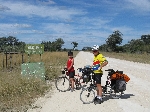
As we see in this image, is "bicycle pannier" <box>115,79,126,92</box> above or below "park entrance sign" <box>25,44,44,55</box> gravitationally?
below

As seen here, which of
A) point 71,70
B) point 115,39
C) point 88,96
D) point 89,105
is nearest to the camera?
point 89,105

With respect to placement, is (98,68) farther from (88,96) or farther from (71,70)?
(71,70)

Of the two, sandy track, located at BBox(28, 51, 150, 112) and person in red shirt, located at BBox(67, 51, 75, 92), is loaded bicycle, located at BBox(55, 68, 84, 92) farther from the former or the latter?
sandy track, located at BBox(28, 51, 150, 112)

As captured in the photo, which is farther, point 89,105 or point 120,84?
point 120,84

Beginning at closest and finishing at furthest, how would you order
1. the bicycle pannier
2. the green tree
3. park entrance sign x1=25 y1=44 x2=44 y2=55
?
1. the bicycle pannier
2. park entrance sign x1=25 y1=44 x2=44 y2=55
3. the green tree

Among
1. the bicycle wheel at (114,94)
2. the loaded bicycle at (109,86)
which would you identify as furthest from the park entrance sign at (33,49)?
the loaded bicycle at (109,86)

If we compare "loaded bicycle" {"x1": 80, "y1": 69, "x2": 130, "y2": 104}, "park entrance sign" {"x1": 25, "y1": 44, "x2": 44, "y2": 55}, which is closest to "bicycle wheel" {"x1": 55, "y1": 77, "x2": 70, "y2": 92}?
"loaded bicycle" {"x1": 80, "y1": 69, "x2": 130, "y2": 104}

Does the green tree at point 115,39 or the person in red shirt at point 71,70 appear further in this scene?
the green tree at point 115,39

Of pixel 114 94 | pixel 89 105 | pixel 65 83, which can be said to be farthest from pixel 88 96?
pixel 65 83

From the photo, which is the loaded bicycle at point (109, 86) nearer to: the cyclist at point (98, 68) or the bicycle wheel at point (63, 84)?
the cyclist at point (98, 68)

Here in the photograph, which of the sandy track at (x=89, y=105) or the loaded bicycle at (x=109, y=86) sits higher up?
the loaded bicycle at (x=109, y=86)

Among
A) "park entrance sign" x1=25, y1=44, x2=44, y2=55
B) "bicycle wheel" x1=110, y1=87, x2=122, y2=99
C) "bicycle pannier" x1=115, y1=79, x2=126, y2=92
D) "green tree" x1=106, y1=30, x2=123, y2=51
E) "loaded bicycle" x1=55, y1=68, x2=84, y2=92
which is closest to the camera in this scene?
"bicycle pannier" x1=115, y1=79, x2=126, y2=92

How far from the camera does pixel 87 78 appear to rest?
959cm

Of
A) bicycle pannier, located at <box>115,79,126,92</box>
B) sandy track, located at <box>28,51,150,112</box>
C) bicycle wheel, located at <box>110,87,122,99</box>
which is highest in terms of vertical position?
bicycle pannier, located at <box>115,79,126,92</box>
